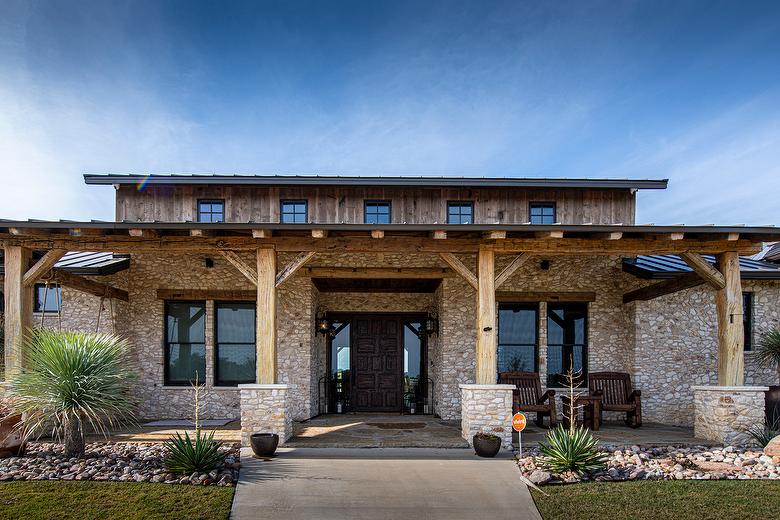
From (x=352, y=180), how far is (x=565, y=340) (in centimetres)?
598

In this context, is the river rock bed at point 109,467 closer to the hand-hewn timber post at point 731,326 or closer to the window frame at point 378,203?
the window frame at point 378,203

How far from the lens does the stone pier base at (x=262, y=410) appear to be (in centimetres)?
766

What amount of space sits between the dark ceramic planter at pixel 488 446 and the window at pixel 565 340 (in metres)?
3.93

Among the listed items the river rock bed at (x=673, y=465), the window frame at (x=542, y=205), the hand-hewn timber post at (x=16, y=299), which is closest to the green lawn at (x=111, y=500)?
the hand-hewn timber post at (x=16, y=299)

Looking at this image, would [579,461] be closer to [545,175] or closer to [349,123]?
[545,175]

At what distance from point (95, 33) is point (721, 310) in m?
12.3

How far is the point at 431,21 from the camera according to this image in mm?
9906

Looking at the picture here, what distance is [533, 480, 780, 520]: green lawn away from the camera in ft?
17.5

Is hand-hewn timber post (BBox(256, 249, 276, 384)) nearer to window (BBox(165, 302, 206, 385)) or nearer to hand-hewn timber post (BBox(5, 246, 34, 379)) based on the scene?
window (BBox(165, 302, 206, 385))

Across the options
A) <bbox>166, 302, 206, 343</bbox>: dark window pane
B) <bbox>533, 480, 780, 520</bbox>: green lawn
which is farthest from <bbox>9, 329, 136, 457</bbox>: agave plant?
<bbox>533, 480, 780, 520</bbox>: green lawn

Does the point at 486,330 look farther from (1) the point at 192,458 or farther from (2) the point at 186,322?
(2) the point at 186,322

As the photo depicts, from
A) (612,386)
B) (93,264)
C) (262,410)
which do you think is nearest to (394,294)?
(262,410)

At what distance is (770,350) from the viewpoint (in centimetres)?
978

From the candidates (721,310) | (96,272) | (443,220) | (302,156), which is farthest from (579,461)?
(302,156)
